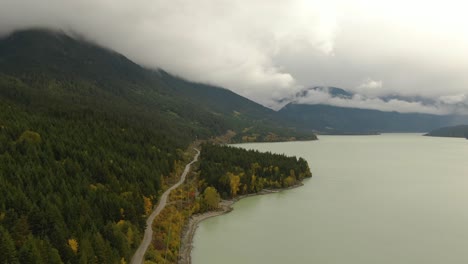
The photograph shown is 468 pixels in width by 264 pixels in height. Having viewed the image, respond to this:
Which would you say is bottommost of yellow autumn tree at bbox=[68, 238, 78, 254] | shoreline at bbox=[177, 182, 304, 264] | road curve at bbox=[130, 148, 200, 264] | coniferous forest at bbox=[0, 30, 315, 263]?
shoreline at bbox=[177, 182, 304, 264]

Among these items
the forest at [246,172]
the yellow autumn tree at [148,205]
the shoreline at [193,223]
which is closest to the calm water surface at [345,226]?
the shoreline at [193,223]

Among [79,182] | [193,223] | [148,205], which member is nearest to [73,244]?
[79,182]

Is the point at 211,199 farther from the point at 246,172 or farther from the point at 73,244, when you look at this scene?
the point at 73,244

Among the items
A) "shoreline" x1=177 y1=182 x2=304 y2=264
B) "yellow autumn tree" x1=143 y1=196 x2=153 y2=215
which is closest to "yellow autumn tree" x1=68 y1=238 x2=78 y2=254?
"shoreline" x1=177 y1=182 x2=304 y2=264

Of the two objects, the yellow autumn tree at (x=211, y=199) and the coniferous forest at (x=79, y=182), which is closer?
the coniferous forest at (x=79, y=182)

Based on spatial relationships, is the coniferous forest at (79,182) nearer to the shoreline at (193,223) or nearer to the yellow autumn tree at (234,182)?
the yellow autumn tree at (234,182)

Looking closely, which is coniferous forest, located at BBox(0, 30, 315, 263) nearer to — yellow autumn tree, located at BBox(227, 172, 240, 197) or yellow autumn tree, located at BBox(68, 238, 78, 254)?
yellow autumn tree, located at BBox(68, 238, 78, 254)
